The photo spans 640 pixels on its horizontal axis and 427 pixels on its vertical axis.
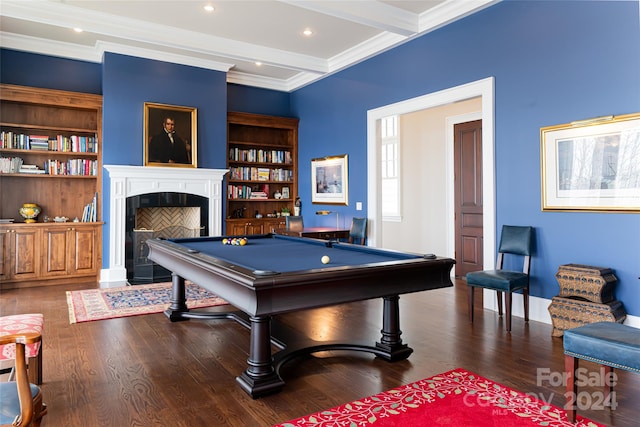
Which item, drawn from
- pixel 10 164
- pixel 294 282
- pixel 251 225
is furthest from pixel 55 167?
pixel 294 282

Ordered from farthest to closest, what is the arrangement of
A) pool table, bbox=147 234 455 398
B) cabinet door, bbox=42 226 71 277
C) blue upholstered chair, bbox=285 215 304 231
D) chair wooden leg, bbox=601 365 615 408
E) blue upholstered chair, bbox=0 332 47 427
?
blue upholstered chair, bbox=285 215 304 231 < cabinet door, bbox=42 226 71 277 < chair wooden leg, bbox=601 365 615 408 < pool table, bbox=147 234 455 398 < blue upholstered chair, bbox=0 332 47 427

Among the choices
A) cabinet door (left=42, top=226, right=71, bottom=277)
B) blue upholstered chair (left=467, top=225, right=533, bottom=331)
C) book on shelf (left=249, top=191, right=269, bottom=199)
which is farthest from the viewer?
book on shelf (left=249, top=191, right=269, bottom=199)

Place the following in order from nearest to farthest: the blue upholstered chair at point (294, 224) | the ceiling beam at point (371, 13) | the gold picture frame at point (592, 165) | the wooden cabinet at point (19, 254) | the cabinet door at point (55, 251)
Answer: the gold picture frame at point (592, 165) → the ceiling beam at point (371, 13) → the wooden cabinet at point (19, 254) → the cabinet door at point (55, 251) → the blue upholstered chair at point (294, 224)

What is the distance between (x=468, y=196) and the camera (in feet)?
21.5

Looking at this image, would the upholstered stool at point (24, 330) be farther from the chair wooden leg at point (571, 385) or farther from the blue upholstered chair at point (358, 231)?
the blue upholstered chair at point (358, 231)

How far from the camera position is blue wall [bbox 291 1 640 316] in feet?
11.9

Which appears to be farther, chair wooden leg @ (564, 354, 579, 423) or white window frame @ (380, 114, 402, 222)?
white window frame @ (380, 114, 402, 222)

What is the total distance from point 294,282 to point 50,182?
5.79 meters

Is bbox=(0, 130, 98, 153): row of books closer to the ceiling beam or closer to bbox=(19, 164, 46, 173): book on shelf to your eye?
bbox=(19, 164, 46, 173): book on shelf

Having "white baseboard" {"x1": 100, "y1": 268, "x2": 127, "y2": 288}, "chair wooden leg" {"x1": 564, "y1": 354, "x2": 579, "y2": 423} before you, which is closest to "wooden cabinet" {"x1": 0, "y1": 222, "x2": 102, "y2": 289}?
"white baseboard" {"x1": 100, "y1": 268, "x2": 127, "y2": 288}

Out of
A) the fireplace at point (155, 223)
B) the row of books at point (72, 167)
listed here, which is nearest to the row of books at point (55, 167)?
the row of books at point (72, 167)

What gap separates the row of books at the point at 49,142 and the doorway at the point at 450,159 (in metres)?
4.30

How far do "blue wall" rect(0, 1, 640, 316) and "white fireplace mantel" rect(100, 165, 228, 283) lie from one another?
0.19 m

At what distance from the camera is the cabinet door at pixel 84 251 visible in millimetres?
6137
